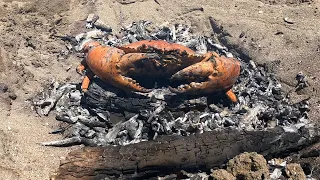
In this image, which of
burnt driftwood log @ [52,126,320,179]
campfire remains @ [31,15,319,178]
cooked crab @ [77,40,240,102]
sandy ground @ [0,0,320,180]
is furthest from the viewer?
cooked crab @ [77,40,240,102]

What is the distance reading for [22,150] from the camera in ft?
22.7

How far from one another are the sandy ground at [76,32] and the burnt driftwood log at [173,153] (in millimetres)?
765

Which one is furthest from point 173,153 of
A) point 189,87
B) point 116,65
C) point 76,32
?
point 76,32

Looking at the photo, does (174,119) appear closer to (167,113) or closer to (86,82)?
(167,113)

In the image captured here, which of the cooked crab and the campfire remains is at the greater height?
the cooked crab

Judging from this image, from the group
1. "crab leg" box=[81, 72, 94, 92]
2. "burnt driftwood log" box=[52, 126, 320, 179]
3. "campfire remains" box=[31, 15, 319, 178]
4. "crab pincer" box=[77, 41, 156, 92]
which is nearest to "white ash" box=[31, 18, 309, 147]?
"campfire remains" box=[31, 15, 319, 178]

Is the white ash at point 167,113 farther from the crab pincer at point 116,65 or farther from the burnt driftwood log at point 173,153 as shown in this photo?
the burnt driftwood log at point 173,153

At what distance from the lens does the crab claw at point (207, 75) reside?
7.38m

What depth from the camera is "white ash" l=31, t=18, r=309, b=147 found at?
733 centimetres

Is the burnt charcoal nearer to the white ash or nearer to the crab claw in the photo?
the white ash

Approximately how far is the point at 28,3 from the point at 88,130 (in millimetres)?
4949

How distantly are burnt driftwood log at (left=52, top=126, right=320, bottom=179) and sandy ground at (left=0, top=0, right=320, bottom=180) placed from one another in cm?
76

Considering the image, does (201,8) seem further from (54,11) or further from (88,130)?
(88,130)

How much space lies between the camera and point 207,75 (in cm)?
745
